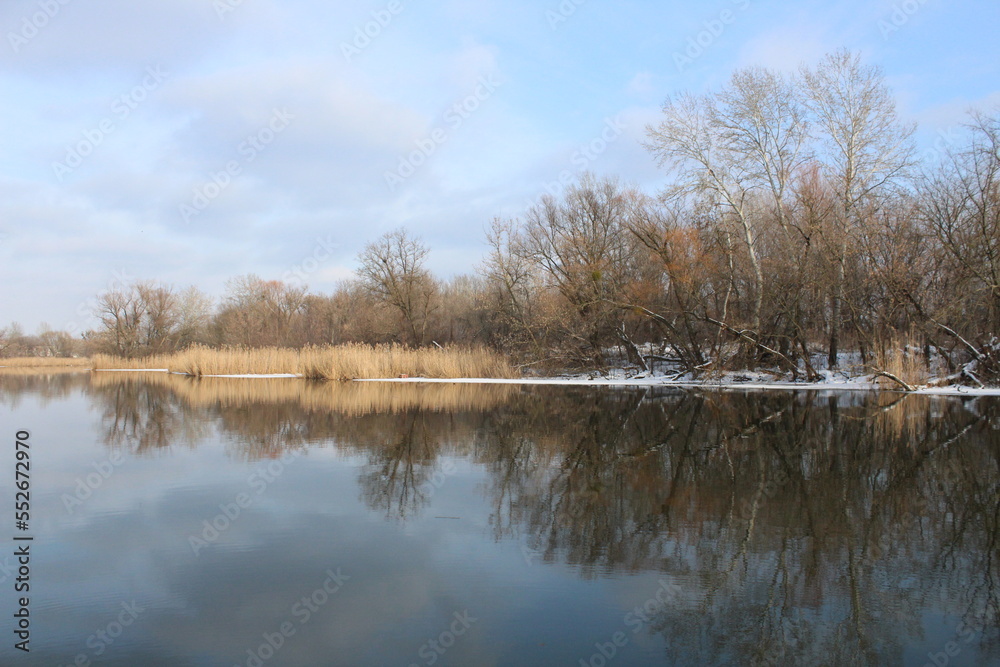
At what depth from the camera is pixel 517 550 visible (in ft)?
15.8

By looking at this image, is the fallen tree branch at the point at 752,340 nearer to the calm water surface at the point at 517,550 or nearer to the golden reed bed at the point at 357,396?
the golden reed bed at the point at 357,396

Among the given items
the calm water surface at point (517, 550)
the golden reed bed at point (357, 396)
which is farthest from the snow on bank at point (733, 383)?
the calm water surface at point (517, 550)

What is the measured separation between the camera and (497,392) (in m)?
19.9

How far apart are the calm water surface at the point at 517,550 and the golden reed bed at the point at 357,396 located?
4.90 m

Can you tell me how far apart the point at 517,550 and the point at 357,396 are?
557 inches

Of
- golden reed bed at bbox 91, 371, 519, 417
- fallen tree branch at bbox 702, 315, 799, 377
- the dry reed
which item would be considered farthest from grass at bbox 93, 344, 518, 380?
the dry reed

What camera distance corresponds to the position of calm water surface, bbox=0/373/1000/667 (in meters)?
3.40

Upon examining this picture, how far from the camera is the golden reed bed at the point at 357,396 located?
1525 centimetres

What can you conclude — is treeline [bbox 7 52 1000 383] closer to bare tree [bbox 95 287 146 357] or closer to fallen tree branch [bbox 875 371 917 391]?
fallen tree branch [bbox 875 371 917 391]

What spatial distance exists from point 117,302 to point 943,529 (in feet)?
169

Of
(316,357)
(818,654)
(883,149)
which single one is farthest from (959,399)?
(316,357)

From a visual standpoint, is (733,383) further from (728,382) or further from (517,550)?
(517,550)

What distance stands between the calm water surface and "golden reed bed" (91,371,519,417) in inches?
193

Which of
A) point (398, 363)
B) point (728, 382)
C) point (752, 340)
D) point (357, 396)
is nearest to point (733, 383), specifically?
point (728, 382)
